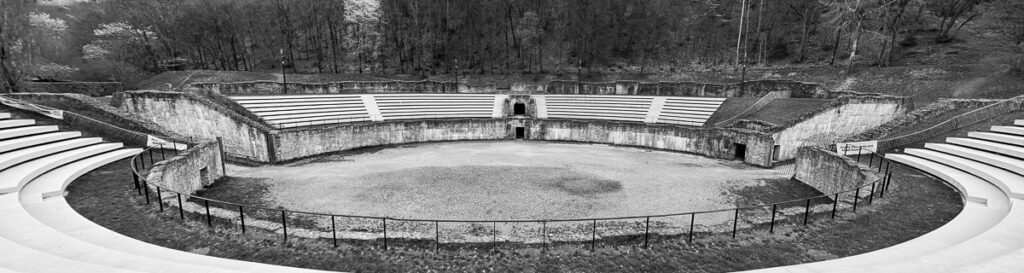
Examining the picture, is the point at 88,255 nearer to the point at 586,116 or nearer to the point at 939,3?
the point at 586,116

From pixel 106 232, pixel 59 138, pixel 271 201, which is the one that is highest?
pixel 59 138

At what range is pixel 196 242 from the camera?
8602 mm

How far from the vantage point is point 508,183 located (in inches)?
619

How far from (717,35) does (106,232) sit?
49.7 m

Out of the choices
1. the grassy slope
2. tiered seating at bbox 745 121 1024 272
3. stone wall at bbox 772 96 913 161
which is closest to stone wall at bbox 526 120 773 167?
stone wall at bbox 772 96 913 161

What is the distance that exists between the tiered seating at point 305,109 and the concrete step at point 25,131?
8.58m

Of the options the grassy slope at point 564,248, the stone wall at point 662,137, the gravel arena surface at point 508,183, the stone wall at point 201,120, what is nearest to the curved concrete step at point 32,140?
the grassy slope at point 564,248

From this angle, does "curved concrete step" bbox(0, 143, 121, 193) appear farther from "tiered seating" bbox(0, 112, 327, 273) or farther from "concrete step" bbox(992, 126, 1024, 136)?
"concrete step" bbox(992, 126, 1024, 136)

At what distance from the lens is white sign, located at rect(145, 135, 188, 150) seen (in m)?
15.3

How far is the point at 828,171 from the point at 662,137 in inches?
378

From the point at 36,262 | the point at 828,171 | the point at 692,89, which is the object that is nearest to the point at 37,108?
the point at 36,262

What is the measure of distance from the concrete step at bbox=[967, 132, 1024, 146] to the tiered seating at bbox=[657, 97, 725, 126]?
1210cm

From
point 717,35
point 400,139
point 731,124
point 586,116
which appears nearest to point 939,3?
point 717,35

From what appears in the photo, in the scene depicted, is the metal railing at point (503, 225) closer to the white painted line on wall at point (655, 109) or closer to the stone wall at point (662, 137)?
the stone wall at point (662, 137)
